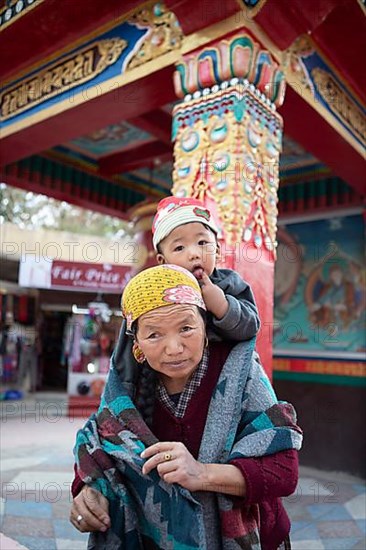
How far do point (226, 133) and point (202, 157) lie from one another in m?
0.18

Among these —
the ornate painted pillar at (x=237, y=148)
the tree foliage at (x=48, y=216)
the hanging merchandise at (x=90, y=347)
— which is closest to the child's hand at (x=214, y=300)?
the ornate painted pillar at (x=237, y=148)

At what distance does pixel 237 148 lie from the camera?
238 centimetres

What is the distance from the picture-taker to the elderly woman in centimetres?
119

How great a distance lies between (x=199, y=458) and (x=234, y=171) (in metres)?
1.52

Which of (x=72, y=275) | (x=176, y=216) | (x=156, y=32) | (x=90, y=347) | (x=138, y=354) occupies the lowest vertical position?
(x=90, y=347)

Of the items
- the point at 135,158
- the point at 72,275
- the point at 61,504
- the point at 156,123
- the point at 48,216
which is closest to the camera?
the point at 61,504

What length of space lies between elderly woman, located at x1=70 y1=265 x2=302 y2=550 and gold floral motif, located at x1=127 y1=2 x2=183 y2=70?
193 centimetres

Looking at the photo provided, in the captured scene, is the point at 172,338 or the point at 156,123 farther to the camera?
the point at 156,123

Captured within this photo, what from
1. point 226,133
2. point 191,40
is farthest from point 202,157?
point 191,40

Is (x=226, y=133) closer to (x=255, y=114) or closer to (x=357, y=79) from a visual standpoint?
(x=255, y=114)

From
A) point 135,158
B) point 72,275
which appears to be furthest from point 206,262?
point 72,275

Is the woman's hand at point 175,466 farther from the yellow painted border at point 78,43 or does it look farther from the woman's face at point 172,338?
the yellow painted border at point 78,43

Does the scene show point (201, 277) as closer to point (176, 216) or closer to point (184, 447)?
point (176, 216)

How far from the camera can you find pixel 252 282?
2418mm
